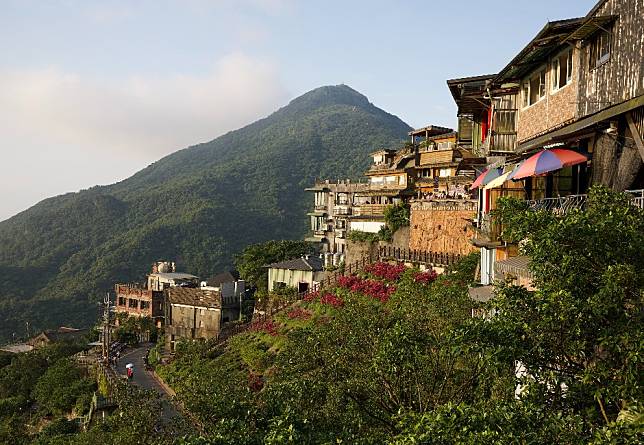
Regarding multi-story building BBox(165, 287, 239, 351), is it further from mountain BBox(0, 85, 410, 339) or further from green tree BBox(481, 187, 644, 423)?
green tree BBox(481, 187, 644, 423)

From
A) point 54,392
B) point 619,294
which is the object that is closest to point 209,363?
point 54,392

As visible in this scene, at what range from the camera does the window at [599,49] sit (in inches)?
466

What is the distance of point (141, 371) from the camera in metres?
38.9

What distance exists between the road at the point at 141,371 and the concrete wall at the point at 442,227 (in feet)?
53.1

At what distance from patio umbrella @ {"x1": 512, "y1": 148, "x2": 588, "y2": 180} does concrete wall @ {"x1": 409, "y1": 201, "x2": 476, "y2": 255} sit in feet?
50.2

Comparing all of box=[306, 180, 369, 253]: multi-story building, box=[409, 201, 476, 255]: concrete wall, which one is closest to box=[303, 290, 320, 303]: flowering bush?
box=[409, 201, 476, 255]: concrete wall

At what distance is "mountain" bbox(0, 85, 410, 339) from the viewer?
83.9m

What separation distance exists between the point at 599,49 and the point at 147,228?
9326 centimetres

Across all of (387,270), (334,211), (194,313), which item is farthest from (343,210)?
(387,270)

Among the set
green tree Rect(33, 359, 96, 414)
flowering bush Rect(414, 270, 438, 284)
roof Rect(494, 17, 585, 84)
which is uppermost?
roof Rect(494, 17, 585, 84)

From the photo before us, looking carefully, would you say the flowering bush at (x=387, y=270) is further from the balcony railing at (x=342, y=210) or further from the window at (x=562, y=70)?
the window at (x=562, y=70)

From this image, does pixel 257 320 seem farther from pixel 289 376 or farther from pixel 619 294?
pixel 619 294

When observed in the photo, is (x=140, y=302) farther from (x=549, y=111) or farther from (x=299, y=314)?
(x=549, y=111)

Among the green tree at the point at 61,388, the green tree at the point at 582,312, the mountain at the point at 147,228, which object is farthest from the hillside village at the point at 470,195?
the mountain at the point at 147,228
